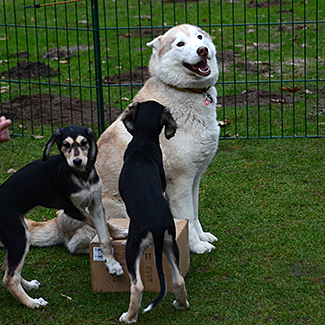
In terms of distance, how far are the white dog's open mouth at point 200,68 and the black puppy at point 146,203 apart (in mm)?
848

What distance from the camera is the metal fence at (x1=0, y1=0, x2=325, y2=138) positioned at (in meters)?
7.37

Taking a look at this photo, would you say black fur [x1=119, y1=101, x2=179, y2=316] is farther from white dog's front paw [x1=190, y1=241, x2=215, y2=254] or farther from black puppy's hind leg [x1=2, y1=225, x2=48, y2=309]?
white dog's front paw [x1=190, y1=241, x2=215, y2=254]

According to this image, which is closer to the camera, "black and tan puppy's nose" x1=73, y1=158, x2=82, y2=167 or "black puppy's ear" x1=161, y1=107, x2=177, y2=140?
"black and tan puppy's nose" x1=73, y1=158, x2=82, y2=167

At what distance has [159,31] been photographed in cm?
1242

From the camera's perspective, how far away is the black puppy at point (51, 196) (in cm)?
367

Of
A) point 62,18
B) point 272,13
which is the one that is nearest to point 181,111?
point 272,13

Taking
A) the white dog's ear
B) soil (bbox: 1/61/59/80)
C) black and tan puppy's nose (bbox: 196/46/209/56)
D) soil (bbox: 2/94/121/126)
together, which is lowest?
soil (bbox: 2/94/121/126)

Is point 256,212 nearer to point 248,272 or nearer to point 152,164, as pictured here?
point 248,272

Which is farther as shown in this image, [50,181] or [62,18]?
[62,18]

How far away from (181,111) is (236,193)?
4.94 ft

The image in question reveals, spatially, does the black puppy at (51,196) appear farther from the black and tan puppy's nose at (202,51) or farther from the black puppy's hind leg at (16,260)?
the black and tan puppy's nose at (202,51)

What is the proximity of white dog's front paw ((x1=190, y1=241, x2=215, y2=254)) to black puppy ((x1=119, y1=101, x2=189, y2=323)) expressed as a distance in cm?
91

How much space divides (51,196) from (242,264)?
5.21 feet

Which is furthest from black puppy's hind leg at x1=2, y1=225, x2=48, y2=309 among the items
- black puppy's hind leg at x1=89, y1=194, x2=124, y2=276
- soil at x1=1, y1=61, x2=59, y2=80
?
soil at x1=1, y1=61, x2=59, y2=80
